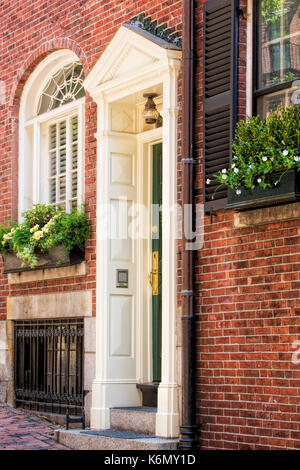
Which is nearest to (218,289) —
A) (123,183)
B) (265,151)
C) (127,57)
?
(265,151)

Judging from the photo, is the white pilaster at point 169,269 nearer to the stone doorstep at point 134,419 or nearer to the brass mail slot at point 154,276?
the stone doorstep at point 134,419

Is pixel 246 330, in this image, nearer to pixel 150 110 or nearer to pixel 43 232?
pixel 150 110

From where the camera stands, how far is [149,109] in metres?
9.56

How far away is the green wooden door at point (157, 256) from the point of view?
9.65 meters

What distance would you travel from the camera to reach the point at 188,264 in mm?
8289

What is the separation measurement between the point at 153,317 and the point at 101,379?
33.5 inches

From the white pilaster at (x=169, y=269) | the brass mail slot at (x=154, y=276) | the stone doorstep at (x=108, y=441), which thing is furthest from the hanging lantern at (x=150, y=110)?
the stone doorstep at (x=108, y=441)

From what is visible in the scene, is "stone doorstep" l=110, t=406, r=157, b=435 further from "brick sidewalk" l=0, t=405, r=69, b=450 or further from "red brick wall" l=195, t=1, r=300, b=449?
"red brick wall" l=195, t=1, r=300, b=449

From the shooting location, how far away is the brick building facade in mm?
7309

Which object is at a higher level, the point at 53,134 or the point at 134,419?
the point at 53,134

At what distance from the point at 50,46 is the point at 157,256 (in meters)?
3.07

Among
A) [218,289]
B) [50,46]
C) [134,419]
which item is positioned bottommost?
[134,419]
